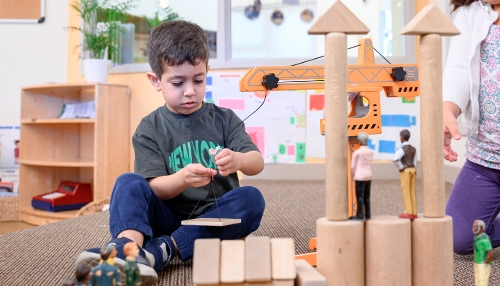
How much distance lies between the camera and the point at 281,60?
2.85 meters

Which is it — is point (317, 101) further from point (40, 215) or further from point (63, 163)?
point (40, 215)

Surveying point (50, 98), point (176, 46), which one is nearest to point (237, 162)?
point (176, 46)

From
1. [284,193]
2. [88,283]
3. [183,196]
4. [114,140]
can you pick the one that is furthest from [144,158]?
→ [114,140]

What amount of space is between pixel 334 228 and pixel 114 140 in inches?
90.3

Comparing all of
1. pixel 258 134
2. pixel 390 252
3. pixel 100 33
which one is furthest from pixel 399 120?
pixel 390 252

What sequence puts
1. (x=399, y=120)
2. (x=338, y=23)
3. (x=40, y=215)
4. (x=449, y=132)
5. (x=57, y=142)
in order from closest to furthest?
(x=338, y=23) → (x=449, y=132) → (x=40, y=215) → (x=399, y=120) → (x=57, y=142)

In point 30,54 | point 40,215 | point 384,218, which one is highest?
point 30,54

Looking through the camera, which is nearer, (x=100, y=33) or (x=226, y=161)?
(x=226, y=161)

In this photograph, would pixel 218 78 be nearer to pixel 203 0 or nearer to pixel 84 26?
pixel 203 0

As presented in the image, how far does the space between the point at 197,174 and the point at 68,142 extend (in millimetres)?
2337

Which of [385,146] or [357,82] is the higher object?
[357,82]

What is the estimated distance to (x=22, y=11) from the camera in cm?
310

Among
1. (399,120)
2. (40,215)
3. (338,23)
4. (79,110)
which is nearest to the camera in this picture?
(338,23)

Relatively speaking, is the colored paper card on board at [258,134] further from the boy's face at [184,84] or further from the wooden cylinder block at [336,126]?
the wooden cylinder block at [336,126]
